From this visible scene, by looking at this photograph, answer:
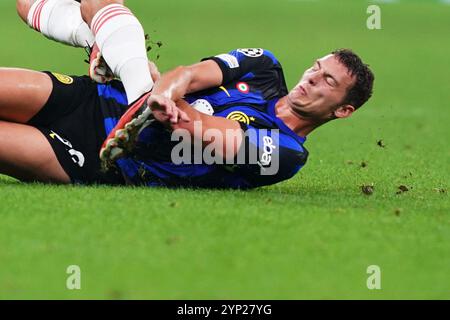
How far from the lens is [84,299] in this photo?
4902 mm

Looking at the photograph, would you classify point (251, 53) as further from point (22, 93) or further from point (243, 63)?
point (22, 93)

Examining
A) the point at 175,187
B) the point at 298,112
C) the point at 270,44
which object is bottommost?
the point at 175,187

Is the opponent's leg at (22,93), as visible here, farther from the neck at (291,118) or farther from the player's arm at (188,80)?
the neck at (291,118)

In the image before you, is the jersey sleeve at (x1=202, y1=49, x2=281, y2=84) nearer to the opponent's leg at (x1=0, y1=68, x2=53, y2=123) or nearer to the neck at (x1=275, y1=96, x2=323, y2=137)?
the neck at (x1=275, y1=96, x2=323, y2=137)

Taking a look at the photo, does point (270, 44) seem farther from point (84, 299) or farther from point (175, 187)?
point (84, 299)

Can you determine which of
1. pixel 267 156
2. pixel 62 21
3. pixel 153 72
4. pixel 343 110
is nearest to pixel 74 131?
pixel 153 72

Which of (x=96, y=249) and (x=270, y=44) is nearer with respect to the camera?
(x=96, y=249)

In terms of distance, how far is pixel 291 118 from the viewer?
7.34 metres

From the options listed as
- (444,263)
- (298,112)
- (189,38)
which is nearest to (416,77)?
(189,38)

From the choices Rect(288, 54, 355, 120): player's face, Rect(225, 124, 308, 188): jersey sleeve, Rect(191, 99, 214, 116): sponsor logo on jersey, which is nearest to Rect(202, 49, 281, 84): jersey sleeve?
Rect(191, 99, 214, 116): sponsor logo on jersey

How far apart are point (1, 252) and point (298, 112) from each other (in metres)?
2.55

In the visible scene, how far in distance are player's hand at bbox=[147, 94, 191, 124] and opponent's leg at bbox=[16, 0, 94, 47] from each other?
50.4 inches

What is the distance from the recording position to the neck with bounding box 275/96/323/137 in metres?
7.33

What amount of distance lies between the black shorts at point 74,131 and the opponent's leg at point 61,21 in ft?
1.22
